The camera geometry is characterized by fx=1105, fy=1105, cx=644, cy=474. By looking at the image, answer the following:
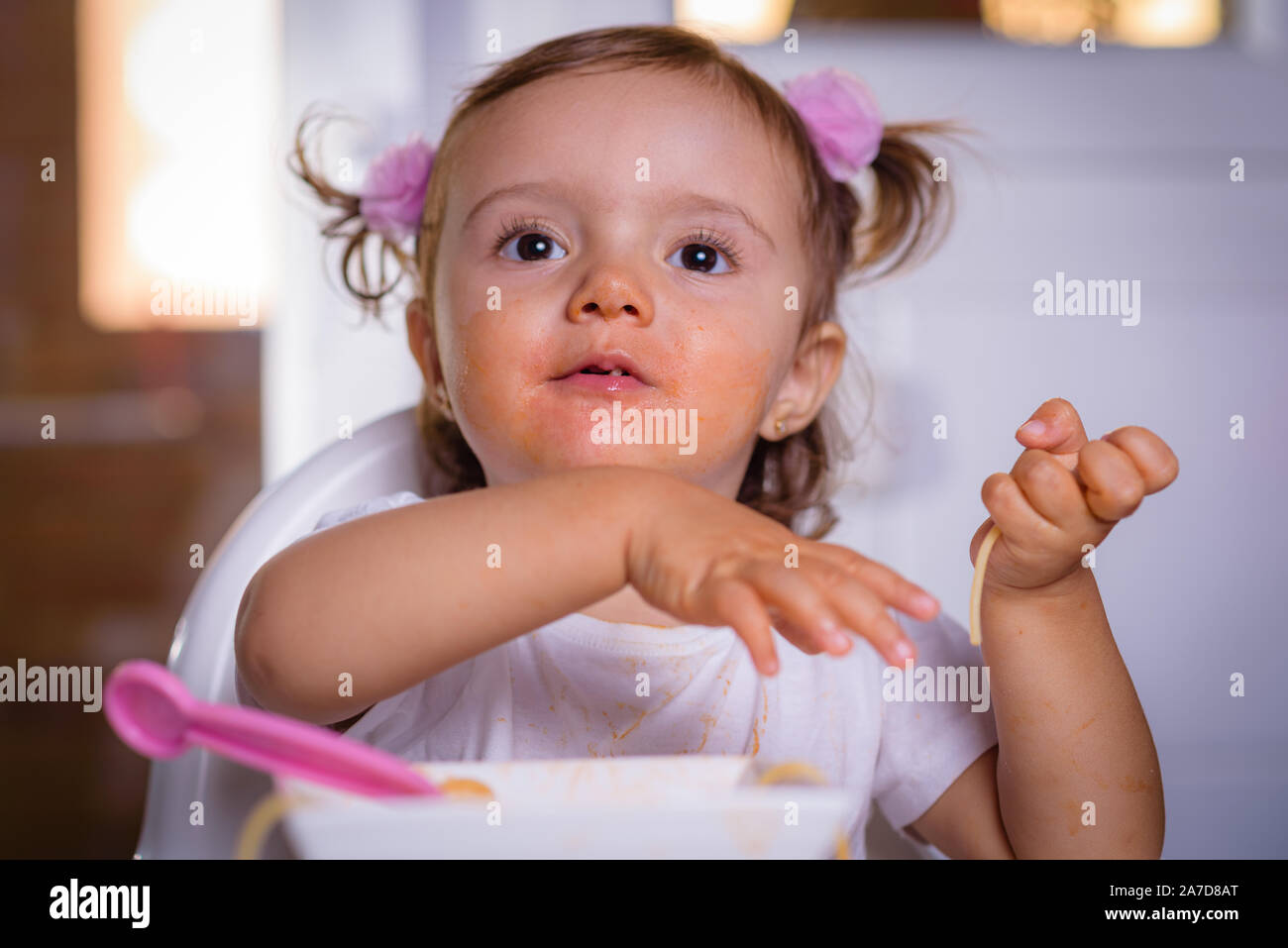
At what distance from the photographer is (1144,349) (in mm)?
1180

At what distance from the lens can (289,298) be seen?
130 centimetres

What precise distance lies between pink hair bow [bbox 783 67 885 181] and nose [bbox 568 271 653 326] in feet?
0.95

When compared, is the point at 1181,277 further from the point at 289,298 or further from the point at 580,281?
the point at 289,298

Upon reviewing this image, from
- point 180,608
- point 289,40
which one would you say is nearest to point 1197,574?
point 289,40

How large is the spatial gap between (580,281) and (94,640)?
1702 mm

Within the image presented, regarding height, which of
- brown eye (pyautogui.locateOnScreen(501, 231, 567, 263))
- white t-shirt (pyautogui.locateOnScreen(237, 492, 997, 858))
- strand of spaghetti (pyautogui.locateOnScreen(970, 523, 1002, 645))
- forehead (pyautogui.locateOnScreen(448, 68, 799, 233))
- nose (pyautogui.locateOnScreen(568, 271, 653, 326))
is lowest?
white t-shirt (pyautogui.locateOnScreen(237, 492, 997, 858))

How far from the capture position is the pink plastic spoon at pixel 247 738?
0.36 m

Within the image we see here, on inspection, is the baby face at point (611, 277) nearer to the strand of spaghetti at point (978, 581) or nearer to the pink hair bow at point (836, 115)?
the pink hair bow at point (836, 115)

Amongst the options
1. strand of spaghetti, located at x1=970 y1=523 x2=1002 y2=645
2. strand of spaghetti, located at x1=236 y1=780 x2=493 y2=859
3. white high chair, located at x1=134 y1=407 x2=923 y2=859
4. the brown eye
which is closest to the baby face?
the brown eye

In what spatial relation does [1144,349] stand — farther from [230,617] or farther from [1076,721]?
[230,617]

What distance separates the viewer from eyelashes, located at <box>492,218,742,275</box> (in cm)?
75

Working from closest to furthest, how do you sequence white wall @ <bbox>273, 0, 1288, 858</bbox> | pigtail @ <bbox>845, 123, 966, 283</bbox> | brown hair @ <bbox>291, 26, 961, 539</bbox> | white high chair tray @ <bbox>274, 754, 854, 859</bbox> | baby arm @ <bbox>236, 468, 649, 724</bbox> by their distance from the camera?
white high chair tray @ <bbox>274, 754, 854, 859</bbox> < baby arm @ <bbox>236, 468, 649, 724</bbox> < brown hair @ <bbox>291, 26, 961, 539</bbox> < pigtail @ <bbox>845, 123, 966, 283</bbox> < white wall @ <bbox>273, 0, 1288, 858</bbox>

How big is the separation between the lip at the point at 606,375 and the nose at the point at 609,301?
0.02 m

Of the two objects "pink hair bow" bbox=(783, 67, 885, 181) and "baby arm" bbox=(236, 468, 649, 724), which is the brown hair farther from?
"baby arm" bbox=(236, 468, 649, 724)
